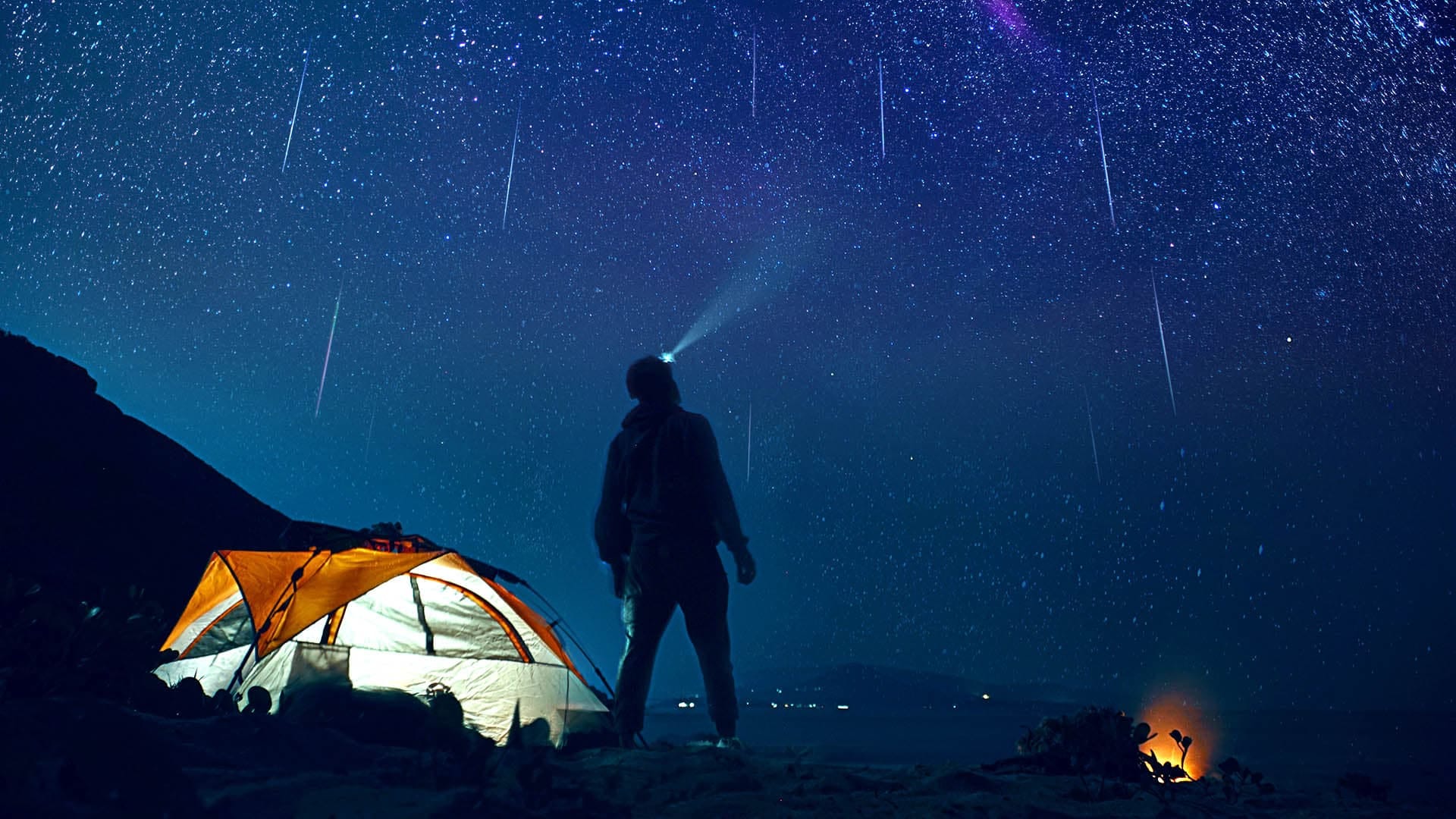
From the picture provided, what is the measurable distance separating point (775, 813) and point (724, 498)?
3.17 metres

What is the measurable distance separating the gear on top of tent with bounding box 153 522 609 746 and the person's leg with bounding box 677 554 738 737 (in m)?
1.87

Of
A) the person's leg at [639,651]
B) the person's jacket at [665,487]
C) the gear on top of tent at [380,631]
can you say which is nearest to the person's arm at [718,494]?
the person's jacket at [665,487]

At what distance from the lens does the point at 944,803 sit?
185 inches

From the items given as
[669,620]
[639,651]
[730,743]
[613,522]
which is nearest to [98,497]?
[613,522]

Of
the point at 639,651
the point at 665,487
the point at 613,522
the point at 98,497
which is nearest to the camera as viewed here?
the point at 639,651

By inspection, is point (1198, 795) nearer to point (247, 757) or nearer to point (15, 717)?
point (247, 757)

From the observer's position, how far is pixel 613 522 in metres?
7.10

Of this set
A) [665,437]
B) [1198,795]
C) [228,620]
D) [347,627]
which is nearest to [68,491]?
[228,620]

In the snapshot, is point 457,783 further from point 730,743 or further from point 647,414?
point 647,414

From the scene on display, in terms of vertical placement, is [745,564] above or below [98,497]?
below

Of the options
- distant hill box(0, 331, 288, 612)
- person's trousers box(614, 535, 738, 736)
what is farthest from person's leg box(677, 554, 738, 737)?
distant hill box(0, 331, 288, 612)

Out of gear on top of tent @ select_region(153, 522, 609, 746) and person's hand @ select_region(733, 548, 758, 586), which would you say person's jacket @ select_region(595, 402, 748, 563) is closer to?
person's hand @ select_region(733, 548, 758, 586)

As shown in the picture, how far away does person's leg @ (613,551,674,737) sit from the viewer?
6.51 metres

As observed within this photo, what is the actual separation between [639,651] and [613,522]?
3.92 feet
